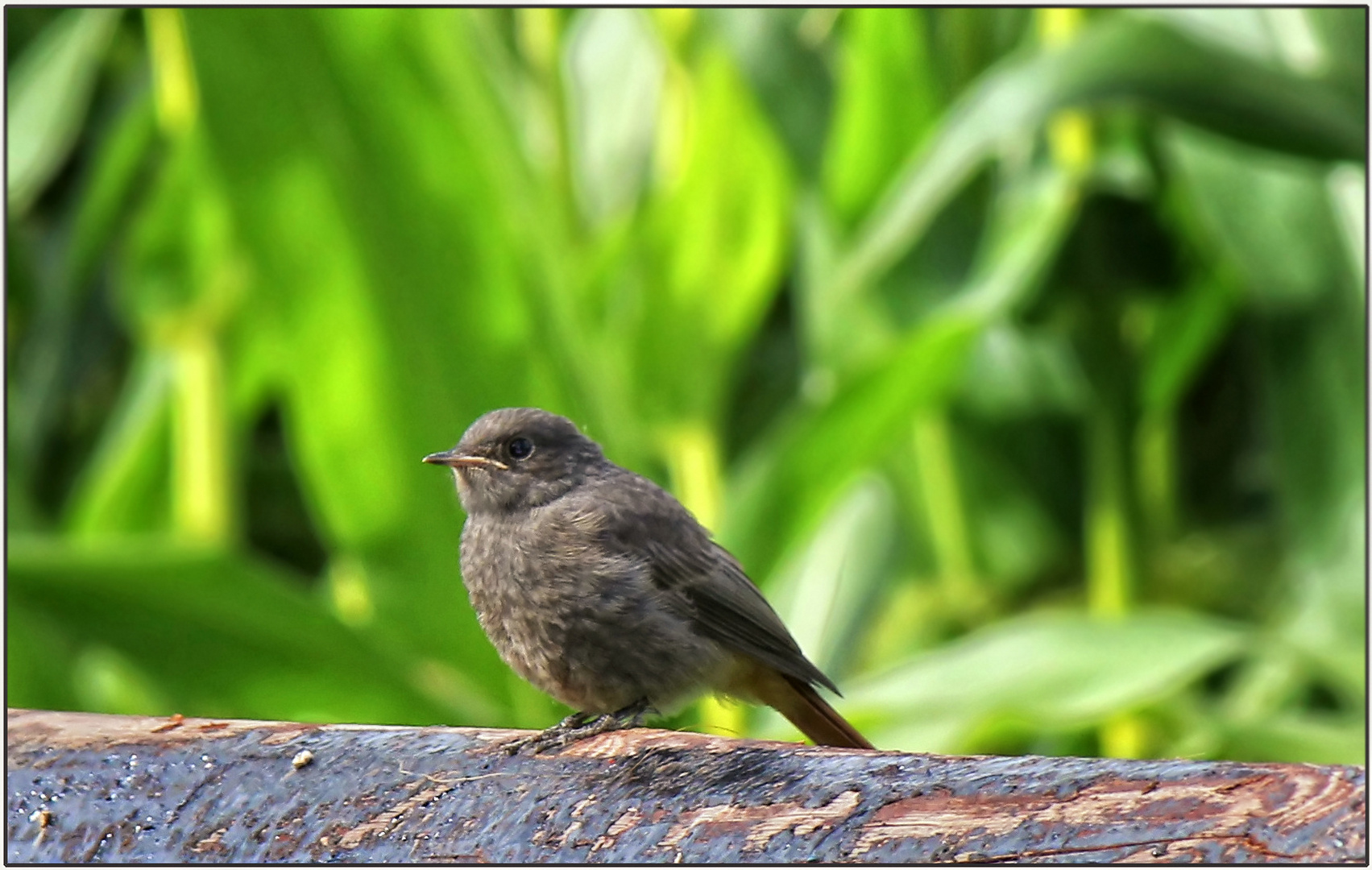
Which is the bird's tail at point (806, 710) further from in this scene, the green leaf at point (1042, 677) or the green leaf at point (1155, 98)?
the green leaf at point (1155, 98)

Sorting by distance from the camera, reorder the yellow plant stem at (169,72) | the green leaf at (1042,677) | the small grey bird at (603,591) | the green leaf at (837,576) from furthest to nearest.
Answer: the yellow plant stem at (169,72)
the green leaf at (1042,677)
the green leaf at (837,576)
the small grey bird at (603,591)

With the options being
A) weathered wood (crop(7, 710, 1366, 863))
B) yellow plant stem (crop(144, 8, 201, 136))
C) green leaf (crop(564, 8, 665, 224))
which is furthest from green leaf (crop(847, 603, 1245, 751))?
yellow plant stem (crop(144, 8, 201, 136))

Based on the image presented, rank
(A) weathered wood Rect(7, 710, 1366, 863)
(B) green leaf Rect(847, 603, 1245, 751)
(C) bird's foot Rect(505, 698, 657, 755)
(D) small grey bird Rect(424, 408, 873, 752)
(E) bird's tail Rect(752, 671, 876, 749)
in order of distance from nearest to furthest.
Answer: (A) weathered wood Rect(7, 710, 1366, 863), (C) bird's foot Rect(505, 698, 657, 755), (D) small grey bird Rect(424, 408, 873, 752), (E) bird's tail Rect(752, 671, 876, 749), (B) green leaf Rect(847, 603, 1245, 751)

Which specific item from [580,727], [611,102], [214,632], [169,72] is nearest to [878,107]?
[611,102]

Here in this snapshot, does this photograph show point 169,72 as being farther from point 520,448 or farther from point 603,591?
point 603,591

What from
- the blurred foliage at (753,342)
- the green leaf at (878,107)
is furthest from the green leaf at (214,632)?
the green leaf at (878,107)

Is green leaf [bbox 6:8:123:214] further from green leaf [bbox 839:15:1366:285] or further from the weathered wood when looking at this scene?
the weathered wood

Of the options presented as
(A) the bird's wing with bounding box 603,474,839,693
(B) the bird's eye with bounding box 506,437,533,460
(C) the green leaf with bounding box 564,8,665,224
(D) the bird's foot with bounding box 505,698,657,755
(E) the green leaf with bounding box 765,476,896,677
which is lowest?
(D) the bird's foot with bounding box 505,698,657,755
